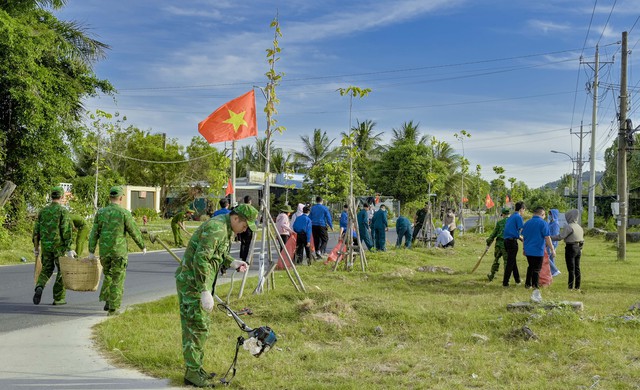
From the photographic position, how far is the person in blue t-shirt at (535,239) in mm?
12344

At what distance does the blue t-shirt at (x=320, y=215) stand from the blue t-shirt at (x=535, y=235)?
268 inches

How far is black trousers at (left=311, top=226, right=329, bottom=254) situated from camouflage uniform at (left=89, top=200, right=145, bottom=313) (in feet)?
31.7

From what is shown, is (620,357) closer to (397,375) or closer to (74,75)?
(397,375)

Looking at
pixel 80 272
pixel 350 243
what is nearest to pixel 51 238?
pixel 80 272

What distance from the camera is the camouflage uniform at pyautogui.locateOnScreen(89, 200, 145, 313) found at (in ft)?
30.4

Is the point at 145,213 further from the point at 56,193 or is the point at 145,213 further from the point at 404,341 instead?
the point at 404,341

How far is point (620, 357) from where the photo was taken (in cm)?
679

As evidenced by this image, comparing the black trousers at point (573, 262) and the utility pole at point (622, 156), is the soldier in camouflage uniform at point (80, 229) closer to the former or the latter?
the black trousers at point (573, 262)

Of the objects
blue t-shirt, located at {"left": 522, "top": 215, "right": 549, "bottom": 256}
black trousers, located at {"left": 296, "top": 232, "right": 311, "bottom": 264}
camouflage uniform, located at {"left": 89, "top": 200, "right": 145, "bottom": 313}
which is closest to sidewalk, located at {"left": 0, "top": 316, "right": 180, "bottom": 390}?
camouflage uniform, located at {"left": 89, "top": 200, "right": 145, "bottom": 313}

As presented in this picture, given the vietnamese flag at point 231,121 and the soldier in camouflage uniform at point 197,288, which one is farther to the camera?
the vietnamese flag at point 231,121

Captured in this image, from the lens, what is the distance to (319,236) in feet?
62.2

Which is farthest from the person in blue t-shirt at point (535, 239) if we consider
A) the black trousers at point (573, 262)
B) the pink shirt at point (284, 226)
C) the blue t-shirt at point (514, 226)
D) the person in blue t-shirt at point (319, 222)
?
the person in blue t-shirt at point (319, 222)

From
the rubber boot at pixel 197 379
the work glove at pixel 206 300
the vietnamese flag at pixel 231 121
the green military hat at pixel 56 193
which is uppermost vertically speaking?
the vietnamese flag at pixel 231 121

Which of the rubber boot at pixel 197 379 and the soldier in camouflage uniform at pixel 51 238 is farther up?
the soldier in camouflage uniform at pixel 51 238
